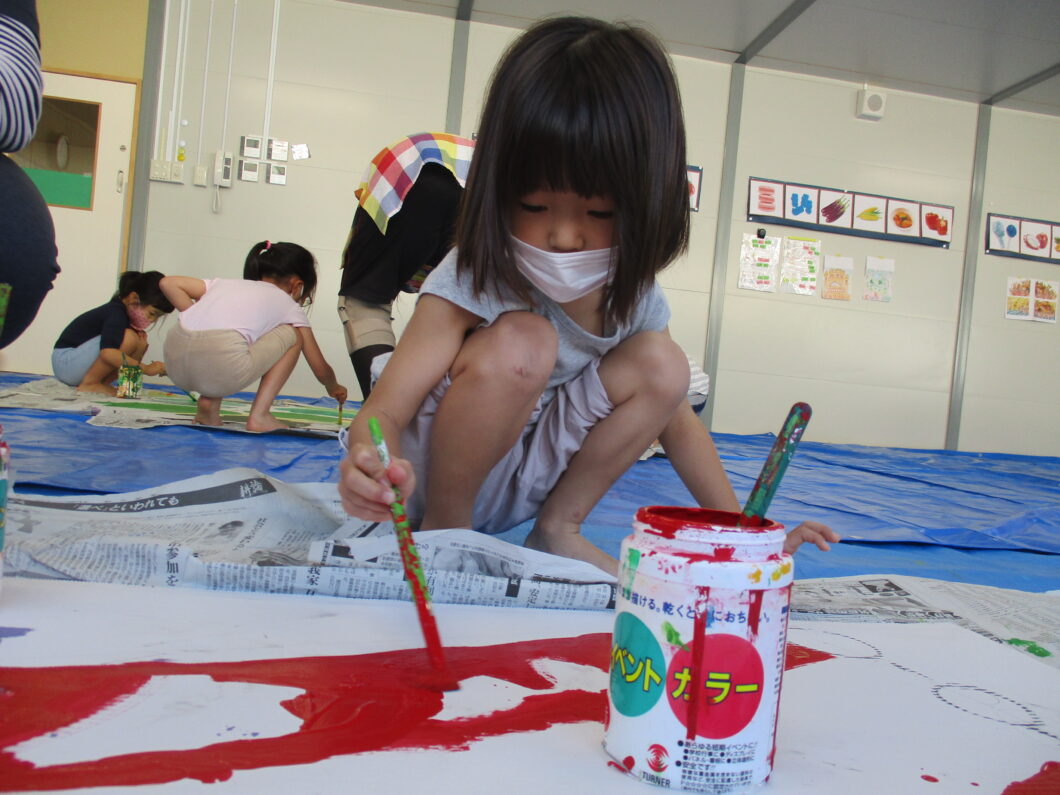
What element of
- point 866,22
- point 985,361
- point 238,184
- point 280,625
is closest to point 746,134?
point 866,22

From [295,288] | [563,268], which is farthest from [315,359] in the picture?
[563,268]

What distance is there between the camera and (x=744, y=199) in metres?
4.55

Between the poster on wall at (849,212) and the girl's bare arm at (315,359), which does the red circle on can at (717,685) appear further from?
the poster on wall at (849,212)

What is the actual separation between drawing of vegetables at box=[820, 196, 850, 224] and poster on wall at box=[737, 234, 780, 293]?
12.1 inches

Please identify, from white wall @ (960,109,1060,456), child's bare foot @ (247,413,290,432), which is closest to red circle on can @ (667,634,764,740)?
child's bare foot @ (247,413,290,432)

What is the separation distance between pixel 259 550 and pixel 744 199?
4.17 metres

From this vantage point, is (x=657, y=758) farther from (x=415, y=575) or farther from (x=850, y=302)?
(x=850, y=302)

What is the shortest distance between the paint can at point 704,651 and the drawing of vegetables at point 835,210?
4.55m

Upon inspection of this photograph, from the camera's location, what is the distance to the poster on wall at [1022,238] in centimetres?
475

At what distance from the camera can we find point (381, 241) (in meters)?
1.76

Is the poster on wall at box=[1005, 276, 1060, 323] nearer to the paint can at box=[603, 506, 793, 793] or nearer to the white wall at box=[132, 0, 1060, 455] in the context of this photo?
the white wall at box=[132, 0, 1060, 455]

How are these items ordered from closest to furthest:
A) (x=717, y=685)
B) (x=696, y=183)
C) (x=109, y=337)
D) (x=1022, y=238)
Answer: (x=717, y=685), (x=109, y=337), (x=696, y=183), (x=1022, y=238)

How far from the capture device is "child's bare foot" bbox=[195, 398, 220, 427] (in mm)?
2285

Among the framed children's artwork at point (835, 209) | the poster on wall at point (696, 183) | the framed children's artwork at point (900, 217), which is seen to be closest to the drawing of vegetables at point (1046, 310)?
the framed children's artwork at point (900, 217)
